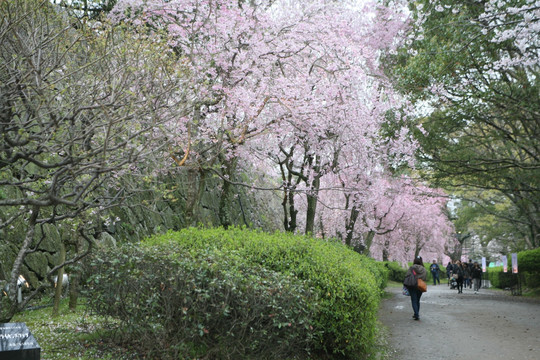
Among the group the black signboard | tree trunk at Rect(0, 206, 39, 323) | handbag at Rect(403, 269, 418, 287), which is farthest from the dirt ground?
the black signboard

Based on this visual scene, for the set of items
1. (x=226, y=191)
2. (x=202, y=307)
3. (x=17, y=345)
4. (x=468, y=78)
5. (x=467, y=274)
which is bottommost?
(x=17, y=345)

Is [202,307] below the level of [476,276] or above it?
below

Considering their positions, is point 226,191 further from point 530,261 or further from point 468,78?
point 530,261

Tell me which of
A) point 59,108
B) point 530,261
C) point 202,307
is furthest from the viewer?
point 530,261

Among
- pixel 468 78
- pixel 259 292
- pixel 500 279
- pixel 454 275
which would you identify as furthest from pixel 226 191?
pixel 500 279

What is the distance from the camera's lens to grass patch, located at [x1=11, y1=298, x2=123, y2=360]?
5965mm

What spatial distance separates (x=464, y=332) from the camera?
1015cm

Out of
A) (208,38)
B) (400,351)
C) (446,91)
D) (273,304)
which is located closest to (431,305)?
(446,91)

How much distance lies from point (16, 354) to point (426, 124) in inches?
546

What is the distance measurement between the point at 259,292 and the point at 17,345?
258 cm

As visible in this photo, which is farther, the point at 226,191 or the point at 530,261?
the point at 530,261

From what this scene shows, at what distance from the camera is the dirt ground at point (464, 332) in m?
8.11

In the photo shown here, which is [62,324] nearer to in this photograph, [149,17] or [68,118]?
[68,118]

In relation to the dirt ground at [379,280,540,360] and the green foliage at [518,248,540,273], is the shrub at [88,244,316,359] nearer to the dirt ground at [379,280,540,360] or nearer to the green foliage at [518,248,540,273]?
the dirt ground at [379,280,540,360]
